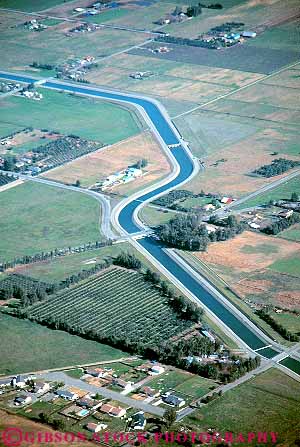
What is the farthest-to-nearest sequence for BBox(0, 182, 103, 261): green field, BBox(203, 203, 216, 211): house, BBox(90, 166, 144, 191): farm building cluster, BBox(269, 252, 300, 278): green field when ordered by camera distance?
BBox(90, 166, 144, 191): farm building cluster
BBox(203, 203, 216, 211): house
BBox(0, 182, 103, 261): green field
BBox(269, 252, 300, 278): green field

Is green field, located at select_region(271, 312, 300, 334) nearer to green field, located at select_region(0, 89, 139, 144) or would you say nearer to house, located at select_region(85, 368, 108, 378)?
house, located at select_region(85, 368, 108, 378)

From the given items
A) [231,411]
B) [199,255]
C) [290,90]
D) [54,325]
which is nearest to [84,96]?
[290,90]

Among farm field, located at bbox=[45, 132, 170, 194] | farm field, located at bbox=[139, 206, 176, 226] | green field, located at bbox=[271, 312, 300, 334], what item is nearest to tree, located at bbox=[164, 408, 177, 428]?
green field, located at bbox=[271, 312, 300, 334]

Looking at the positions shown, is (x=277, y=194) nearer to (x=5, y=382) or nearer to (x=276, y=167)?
(x=276, y=167)

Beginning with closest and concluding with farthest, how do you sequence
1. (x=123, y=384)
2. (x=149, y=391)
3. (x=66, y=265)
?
(x=149, y=391) < (x=123, y=384) < (x=66, y=265)

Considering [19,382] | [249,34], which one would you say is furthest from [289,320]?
[249,34]

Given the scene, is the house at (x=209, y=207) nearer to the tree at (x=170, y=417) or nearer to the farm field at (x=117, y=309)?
the farm field at (x=117, y=309)
